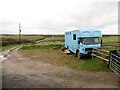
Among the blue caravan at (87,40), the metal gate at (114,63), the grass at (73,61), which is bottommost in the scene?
the grass at (73,61)

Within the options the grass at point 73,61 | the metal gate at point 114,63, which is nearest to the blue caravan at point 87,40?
the grass at point 73,61

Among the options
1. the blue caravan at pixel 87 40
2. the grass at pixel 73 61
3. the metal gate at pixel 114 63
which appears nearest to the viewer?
the metal gate at pixel 114 63

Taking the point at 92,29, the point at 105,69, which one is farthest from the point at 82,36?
the point at 105,69

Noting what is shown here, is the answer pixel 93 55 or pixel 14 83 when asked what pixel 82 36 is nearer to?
pixel 93 55

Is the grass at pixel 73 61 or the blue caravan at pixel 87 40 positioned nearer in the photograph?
the grass at pixel 73 61

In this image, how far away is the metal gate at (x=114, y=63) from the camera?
14.3m

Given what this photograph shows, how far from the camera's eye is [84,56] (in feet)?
74.2

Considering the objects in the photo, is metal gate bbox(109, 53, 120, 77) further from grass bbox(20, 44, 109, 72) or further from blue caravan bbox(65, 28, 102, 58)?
blue caravan bbox(65, 28, 102, 58)

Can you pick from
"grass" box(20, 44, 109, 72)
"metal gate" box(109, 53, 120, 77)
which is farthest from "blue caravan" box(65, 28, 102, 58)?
"metal gate" box(109, 53, 120, 77)

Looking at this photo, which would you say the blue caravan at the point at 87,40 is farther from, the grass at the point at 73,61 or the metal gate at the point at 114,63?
the metal gate at the point at 114,63

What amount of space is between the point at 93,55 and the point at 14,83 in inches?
445

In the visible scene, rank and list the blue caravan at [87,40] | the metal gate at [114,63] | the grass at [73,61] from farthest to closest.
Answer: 1. the blue caravan at [87,40]
2. the grass at [73,61]
3. the metal gate at [114,63]

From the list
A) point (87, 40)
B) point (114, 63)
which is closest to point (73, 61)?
point (87, 40)

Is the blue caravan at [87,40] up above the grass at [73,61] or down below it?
above
